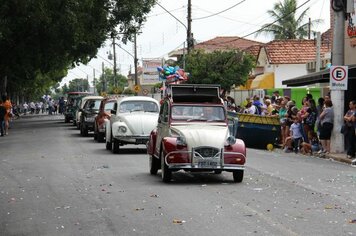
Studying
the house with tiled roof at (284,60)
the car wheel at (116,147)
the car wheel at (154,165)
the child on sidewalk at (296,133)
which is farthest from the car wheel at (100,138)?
the house with tiled roof at (284,60)

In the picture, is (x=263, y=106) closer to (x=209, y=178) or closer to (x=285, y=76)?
(x=209, y=178)

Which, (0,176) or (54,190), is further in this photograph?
(0,176)

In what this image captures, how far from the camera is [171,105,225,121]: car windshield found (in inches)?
577

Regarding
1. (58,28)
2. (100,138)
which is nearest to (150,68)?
(58,28)

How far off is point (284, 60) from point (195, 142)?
133 feet

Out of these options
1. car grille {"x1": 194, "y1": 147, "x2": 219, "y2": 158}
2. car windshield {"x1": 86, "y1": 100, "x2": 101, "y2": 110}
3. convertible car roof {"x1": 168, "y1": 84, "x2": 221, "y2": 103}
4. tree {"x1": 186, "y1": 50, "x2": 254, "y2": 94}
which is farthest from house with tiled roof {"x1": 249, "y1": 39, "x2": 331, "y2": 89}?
car grille {"x1": 194, "y1": 147, "x2": 219, "y2": 158}

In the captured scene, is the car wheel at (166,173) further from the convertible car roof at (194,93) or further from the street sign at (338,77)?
the street sign at (338,77)

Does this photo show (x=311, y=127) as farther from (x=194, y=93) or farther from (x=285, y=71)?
(x=285, y=71)

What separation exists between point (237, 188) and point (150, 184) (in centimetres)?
178

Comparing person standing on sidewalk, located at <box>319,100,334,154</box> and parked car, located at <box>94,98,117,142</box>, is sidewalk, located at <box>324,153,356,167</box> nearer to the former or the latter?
person standing on sidewalk, located at <box>319,100,334,154</box>

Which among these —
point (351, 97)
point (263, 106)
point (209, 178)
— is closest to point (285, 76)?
point (263, 106)

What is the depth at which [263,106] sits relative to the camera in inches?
1104

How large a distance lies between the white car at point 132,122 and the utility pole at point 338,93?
5747mm

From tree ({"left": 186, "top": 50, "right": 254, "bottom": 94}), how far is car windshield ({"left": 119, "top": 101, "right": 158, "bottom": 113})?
23430 millimetres
